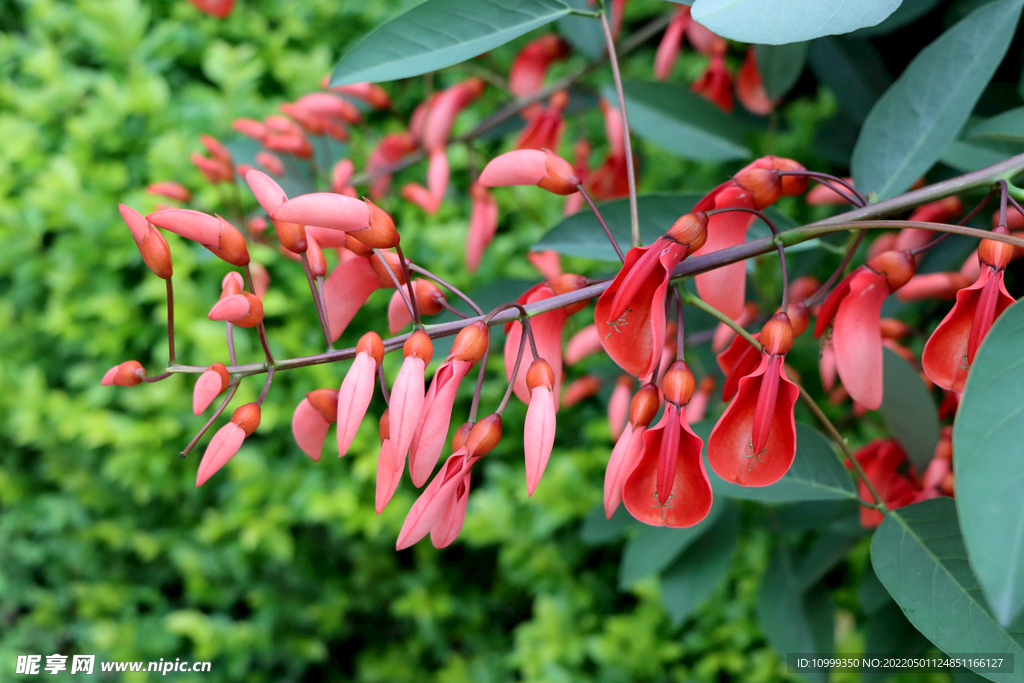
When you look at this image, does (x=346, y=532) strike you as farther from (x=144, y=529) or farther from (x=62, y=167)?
(x=62, y=167)

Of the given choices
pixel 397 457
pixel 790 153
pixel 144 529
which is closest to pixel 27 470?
pixel 144 529

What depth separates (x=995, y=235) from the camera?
316 millimetres

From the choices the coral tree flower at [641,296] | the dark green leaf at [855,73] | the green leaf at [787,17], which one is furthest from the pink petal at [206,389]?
the dark green leaf at [855,73]

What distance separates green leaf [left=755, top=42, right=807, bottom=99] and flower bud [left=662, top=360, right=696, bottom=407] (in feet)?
1.63

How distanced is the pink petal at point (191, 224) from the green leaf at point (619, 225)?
9.6 inches

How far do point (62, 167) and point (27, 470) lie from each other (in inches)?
25.7

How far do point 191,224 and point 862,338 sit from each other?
41cm

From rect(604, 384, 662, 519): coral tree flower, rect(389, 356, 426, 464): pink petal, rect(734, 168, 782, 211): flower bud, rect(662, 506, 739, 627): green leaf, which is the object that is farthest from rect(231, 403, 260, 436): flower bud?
rect(662, 506, 739, 627): green leaf

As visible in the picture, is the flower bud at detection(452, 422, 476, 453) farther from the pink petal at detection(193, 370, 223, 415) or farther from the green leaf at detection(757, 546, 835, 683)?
the green leaf at detection(757, 546, 835, 683)

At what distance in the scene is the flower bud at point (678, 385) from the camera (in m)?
0.35

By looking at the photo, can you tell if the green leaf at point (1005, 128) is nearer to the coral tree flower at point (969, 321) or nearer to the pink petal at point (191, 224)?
the coral tree flower at point (969, 321)

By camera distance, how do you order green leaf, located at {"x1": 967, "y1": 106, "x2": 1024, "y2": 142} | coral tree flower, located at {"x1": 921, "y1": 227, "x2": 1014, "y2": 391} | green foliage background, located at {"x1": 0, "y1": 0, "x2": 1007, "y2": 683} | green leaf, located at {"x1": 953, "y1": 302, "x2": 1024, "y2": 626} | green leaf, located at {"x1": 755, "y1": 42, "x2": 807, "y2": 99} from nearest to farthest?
green leaf, located at {"x1": 953, "y1": 302, "x2": 1024, "y2": 626} → coral tree flower, located at {"x1": 921, "y1": 227, "x2": 1014, "y2": 391} → green leaf, located at {"x1": 967, "y1": 106, "x2": 1024, "y2": 142} → green leaf, located at {"x1": 755, "y1": 42, "x2": 807, "y2": 99} → green foliage background, located at {"x1": 0, "y1": 0, "x2": 1007, "y2": 683}

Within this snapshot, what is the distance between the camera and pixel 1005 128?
45cm

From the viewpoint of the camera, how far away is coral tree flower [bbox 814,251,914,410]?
15.2 inches
